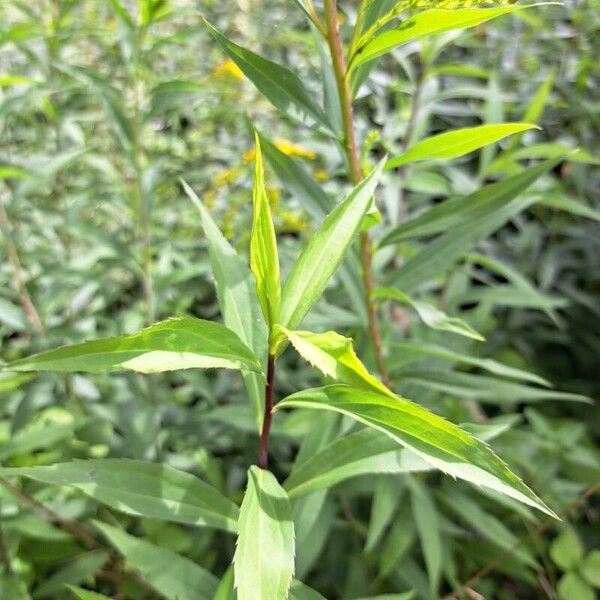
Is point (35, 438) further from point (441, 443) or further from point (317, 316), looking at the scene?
point (441, 443)

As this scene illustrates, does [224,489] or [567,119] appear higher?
[567,119]

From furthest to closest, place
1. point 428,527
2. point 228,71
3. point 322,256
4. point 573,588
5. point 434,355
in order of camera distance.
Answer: point 228,71 → point 573,588 → point 428,527 → point 434,355 → point 322,256

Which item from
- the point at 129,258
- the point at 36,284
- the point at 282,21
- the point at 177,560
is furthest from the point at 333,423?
the point at 282,21

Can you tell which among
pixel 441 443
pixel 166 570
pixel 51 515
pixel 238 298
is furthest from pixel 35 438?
pixel 441 443

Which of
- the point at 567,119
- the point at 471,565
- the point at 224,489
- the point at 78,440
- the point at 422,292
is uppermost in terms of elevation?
the point at 567,119

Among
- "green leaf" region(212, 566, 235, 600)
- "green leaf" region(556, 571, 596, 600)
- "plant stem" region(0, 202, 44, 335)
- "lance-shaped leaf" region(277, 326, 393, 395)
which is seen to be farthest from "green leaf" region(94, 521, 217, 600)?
"green leaf" region(556, 571, 596, 600)

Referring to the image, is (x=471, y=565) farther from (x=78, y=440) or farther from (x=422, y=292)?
(x=78, y=440)

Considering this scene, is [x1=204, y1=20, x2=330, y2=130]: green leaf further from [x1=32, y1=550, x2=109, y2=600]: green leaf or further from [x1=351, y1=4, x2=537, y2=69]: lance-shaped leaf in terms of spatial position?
[x1=32, y1=550, x2=109, y2=600]: green leaf
